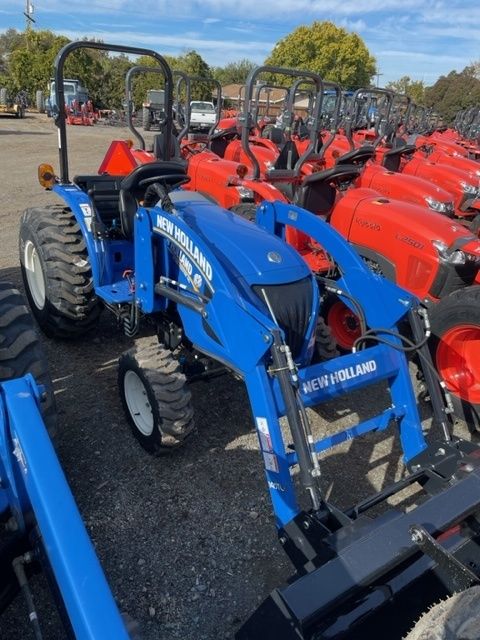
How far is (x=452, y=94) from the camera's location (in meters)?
39.7

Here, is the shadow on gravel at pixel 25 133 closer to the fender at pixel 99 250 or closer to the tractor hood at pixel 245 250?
the fender at pixel 99 250

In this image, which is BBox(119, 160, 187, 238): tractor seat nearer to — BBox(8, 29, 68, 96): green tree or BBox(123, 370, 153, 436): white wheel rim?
BBox(123, 370, 153, 436): white wheel rim

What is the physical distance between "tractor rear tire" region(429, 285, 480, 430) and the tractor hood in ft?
4.13

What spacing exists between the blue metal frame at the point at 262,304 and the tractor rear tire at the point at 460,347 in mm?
943

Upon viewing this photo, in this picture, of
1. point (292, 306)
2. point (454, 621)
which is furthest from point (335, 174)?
point (454, 621)

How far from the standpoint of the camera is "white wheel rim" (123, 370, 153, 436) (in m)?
3.10

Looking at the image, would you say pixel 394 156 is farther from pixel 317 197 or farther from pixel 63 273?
pixel 63 273

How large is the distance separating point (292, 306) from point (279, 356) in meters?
0.67

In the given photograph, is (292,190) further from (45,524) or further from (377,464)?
(45,524)

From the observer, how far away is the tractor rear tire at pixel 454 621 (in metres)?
1.26

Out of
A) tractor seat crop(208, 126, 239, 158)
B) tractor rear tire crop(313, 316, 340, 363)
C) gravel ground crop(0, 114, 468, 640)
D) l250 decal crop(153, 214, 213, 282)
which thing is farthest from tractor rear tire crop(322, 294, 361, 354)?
tractor seat crop(208, 126, 239, 158)

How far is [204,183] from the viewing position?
6938mm

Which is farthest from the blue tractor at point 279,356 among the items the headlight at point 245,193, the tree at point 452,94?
the tree at point 452,94

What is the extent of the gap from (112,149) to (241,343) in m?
3.58
